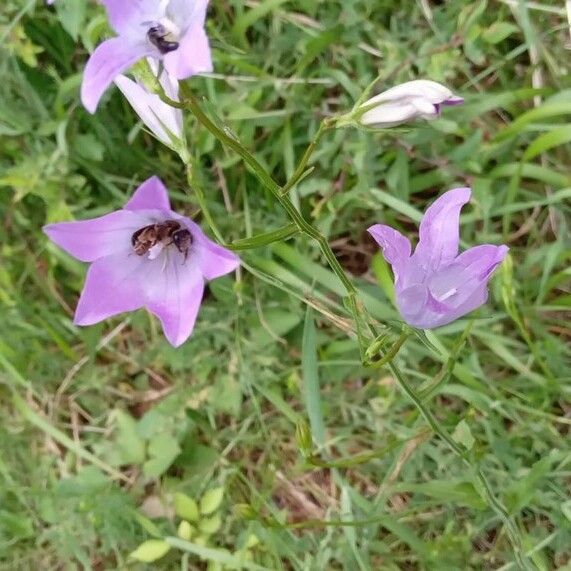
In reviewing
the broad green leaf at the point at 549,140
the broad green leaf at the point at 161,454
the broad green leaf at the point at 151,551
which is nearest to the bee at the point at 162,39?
the broad green leaf at the point at 549,140

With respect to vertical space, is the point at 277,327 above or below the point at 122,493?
above

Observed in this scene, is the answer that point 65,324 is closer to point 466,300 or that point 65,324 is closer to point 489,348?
point 489,348

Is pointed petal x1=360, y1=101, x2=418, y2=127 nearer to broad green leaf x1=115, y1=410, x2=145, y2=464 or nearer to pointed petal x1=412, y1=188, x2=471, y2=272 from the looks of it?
pointed petal x1=412, y1=188, x2=471, y2=272

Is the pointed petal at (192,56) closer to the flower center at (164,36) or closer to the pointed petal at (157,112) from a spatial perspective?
the flower center at (164,36)

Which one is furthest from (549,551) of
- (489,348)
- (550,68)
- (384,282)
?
(550,68)

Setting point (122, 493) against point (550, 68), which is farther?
point (122, 493)

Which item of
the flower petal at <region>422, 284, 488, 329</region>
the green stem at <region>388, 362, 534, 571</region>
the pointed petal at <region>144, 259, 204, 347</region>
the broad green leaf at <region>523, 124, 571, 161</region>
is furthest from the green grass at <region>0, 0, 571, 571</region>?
the flower petal at <region>422, 284, 488, 329</region>
